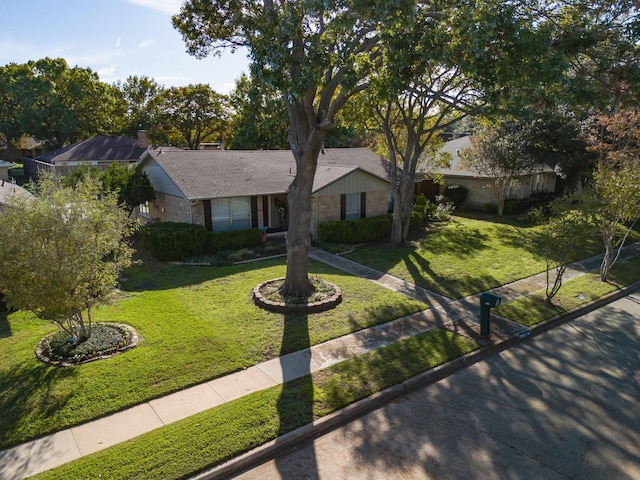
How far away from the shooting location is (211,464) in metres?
6.52

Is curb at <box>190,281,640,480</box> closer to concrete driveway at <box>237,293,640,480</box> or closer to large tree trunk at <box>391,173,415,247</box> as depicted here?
concrete driveway at <box>237,293,640,480</box>

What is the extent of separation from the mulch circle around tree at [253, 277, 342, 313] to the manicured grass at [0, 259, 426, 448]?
0.28 metres

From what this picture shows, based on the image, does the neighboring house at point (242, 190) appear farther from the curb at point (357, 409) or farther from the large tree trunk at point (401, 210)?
the curb at point (357, 409)

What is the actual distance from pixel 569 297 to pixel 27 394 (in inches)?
582

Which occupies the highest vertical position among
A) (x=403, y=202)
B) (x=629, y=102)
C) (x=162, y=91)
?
(x=162, y=91)

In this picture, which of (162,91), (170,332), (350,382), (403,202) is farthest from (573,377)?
(162,91)

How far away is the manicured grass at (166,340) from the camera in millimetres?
7895

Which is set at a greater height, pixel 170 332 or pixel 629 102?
pixel 629 102

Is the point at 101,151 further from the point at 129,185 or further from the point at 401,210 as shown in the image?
the point at 401,210

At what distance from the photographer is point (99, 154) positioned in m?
38.3

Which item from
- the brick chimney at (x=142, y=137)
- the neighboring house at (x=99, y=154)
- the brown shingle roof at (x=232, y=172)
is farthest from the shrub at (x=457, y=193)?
the brick chimney at (x=142, y=137)

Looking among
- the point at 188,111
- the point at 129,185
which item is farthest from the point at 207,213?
the point at 188,111

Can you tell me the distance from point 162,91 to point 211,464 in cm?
4572

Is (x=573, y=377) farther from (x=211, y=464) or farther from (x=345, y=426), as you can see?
(x=211, y=464)
